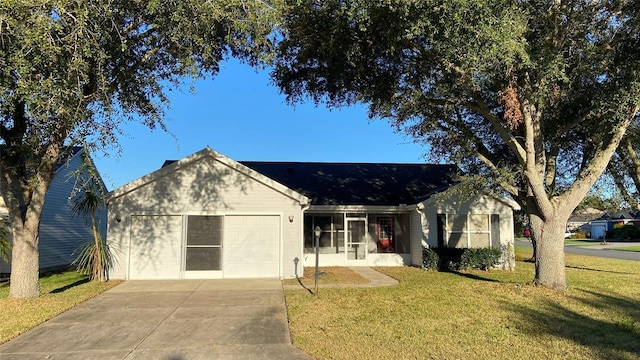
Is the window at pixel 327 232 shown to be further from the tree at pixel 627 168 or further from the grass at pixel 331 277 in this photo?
the tree at pixel 627 168

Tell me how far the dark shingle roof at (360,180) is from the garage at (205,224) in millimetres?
3913

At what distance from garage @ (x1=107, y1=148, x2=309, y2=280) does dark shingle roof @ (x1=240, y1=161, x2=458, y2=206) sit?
3.91 metres

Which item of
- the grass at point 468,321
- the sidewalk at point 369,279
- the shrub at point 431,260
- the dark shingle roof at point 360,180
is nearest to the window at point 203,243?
the sidewalk at point 369,279

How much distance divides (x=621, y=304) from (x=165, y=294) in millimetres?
10793

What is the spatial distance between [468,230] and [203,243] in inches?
402

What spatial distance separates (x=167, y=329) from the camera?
7.32 meters

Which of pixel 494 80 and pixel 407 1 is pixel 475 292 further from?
pixel 407 1

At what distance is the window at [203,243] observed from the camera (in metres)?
13.5

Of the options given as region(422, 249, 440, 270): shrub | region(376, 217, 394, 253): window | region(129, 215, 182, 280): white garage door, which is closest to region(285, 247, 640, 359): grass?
region(422, 249, 440, 270): shrub

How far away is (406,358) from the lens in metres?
5.67

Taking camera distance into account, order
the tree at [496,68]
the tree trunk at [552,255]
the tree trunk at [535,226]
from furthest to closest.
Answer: the tree trunk at [535,226] < the tree trunk at [552,255] < the tree at [496,68]

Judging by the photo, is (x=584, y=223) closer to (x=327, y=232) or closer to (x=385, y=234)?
(x=385, y=234)

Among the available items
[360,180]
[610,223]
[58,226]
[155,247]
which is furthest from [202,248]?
[610,223]

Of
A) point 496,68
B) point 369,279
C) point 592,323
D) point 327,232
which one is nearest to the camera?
point 592,323
